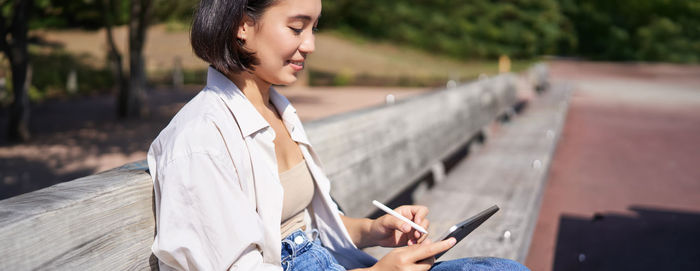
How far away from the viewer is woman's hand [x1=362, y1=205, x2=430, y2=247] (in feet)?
5.88

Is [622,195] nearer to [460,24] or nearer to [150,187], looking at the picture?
[150,187]

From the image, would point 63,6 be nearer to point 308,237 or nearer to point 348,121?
point 348,121

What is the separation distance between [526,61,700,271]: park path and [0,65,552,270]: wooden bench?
109 cm

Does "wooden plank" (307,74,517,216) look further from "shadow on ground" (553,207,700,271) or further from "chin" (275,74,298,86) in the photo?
"shadow on ground" (553,207,700,271)

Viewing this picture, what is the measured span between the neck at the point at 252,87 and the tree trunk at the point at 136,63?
10.7 m

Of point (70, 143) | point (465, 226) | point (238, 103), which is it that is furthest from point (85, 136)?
point (465, 226)

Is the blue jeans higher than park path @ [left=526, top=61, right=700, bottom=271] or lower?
higher

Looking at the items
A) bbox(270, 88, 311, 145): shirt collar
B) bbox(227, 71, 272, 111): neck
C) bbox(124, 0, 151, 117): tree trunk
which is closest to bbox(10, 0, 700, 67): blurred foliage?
bbox(124, 0, 151, 117): tree trunk

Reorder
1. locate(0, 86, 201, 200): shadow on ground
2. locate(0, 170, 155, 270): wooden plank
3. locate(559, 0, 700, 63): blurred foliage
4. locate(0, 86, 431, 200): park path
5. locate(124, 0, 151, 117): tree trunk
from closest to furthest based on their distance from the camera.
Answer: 1. locate(0, 170, 155, 270): wooden plank
2. locate(0, 86, 201, 200): shadow on ground
3. locate(0, 86, 431, 200): park path
4. locate(124, 0, 151, 117): tree trunk
5. locate(559, 0, 700, 63): blurred foliage

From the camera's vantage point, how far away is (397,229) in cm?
185

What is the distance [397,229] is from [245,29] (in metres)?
0.78

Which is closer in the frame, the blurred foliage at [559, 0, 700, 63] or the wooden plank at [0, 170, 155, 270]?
the wooden plank at [0, 170, 155, 270]

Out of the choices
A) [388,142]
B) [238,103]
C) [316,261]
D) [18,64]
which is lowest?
[18,64]

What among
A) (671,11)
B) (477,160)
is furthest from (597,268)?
(671,11)
